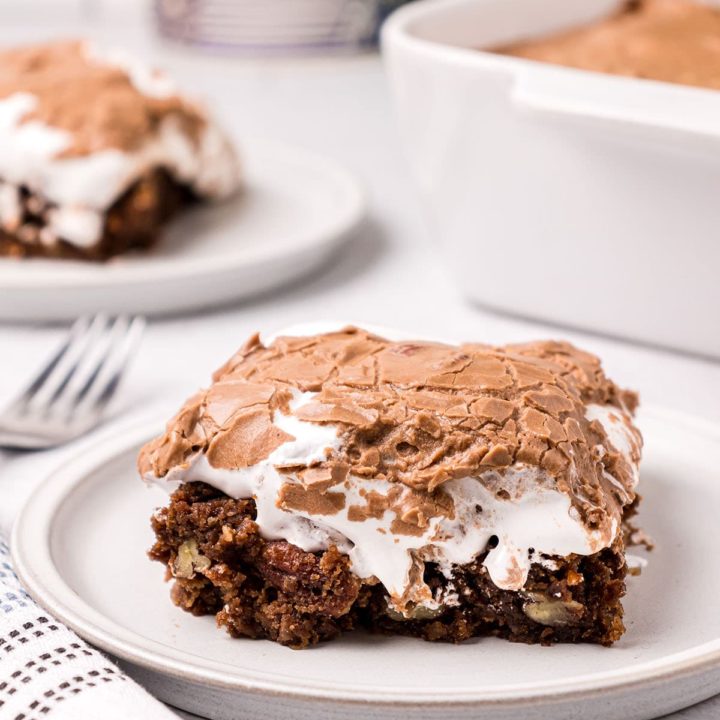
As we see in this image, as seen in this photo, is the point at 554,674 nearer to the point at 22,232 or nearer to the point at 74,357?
the point at 74,357

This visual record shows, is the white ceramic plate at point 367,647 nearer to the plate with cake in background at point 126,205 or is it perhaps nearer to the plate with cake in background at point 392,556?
the plate with cake in background at point 392,556

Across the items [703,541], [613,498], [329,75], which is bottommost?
[329,75]

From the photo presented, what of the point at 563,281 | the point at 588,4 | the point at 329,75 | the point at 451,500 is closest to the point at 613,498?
the point at 451,500

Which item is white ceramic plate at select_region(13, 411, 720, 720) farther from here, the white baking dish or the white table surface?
the white baking dish

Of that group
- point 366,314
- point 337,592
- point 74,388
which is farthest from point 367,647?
point 366,314

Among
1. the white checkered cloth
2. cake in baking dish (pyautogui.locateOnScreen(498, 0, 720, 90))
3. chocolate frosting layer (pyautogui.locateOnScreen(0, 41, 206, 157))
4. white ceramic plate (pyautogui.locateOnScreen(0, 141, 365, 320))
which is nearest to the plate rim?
white ceramic plate (pyautogui.locateOnScreen(0, 141, 365, 320))

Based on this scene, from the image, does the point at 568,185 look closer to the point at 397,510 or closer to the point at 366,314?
the point at 366,314
